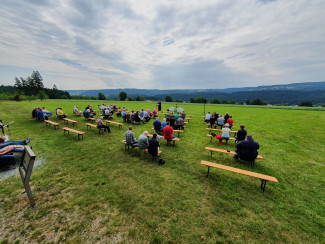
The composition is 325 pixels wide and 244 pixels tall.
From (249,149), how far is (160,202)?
5532 millimetres

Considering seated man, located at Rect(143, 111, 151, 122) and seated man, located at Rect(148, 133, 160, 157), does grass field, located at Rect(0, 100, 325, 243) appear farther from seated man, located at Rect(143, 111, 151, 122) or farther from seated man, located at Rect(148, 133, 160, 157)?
seated man, located at Rect(143, 111, 151, 122)

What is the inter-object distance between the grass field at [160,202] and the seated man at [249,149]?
549 mm

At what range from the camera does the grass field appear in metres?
3.94

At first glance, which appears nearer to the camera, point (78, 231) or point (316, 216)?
point (78, 231)

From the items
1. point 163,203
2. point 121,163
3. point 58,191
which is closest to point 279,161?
point 163,203

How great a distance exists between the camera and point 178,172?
23.0 feet

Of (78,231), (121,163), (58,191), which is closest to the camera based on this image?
(78,231)

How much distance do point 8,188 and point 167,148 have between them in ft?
25.8

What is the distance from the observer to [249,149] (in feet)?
24.6

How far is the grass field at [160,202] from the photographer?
155 inches

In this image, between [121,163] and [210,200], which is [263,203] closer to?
[210,200]

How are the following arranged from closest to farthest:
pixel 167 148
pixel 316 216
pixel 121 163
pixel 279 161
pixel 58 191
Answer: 1. pixel 316 216
2. pixel 58 191
3. pixel 121 163
4. pixel 279 161
5. pixel 167 148

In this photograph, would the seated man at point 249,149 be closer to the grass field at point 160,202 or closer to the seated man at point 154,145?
the grass field at point 160,202

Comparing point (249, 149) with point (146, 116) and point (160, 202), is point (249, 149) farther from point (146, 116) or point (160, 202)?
point (146, 116)
